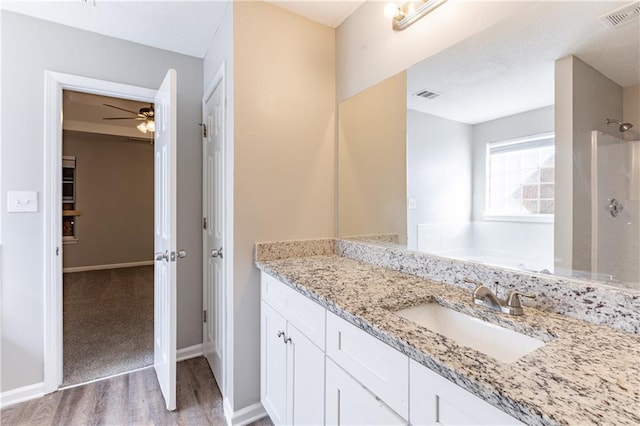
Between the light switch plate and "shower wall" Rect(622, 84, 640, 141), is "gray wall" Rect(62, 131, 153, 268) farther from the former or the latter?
"shower wall" Rect(622, 84, 640, 141)

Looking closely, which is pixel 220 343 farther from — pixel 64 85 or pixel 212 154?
pixel 64 85

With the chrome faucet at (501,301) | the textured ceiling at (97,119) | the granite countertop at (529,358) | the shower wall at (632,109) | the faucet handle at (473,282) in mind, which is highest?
Answer: the textured ceiling at (97,119)

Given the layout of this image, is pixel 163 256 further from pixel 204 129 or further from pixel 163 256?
pixel 204 129

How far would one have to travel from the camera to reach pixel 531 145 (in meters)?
1.05

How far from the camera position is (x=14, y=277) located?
183cm

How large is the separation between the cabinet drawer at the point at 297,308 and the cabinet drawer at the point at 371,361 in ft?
0.23

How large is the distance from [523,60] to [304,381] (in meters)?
1.50

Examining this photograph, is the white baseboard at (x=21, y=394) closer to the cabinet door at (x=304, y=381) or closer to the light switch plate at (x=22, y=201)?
the light switch plate at (x=22, y=201)

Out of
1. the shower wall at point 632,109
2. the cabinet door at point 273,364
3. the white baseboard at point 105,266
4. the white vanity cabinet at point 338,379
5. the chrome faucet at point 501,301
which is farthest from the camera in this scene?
the white baseboard at point 105,266

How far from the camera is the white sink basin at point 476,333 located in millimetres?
874

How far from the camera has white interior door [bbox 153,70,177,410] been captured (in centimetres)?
171

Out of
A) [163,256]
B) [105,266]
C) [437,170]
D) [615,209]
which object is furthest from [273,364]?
[105,266]

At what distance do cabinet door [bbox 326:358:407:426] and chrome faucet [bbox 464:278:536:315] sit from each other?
1.52 feet

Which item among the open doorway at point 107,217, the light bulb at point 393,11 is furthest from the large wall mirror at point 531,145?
the open doorway at point 107,217
